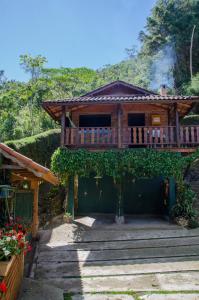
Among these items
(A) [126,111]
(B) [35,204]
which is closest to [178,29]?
(A) [126,111]

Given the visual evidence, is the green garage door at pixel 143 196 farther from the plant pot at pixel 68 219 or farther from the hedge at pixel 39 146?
the hedge at pixel 39 146

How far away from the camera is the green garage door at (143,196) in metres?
14.1

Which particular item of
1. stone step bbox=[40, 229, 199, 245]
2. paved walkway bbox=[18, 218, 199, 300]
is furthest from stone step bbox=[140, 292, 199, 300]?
stone step bbox=[40, 229, 199, 245]

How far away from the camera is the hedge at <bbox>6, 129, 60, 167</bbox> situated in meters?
16.4

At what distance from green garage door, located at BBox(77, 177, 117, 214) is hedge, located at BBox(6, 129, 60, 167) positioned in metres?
4.35

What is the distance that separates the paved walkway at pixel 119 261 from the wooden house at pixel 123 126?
9.08 ft

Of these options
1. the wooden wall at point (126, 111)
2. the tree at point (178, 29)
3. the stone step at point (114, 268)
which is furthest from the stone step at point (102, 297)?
the tree at point (178, 29)

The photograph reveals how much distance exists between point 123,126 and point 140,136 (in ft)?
5.59

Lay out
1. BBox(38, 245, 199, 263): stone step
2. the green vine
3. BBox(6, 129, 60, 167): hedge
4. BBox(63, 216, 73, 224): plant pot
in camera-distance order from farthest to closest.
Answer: BBox(6, 129, 60, 167): hedge < BBox(63, 216, 73, 224): plant pot < the green vine < BBox(38, 245, 199, 263): stone step

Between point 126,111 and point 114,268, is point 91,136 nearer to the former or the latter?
point 126,111

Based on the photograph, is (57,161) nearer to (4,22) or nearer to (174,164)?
(174,164)

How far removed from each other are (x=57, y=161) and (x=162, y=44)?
69.4ft

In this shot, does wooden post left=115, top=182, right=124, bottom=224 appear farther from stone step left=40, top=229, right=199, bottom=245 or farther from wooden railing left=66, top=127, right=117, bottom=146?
wooden railing left=66, top=127, right=117, bottom=146

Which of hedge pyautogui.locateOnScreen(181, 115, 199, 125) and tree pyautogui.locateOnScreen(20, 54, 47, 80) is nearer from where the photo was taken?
hedge pyautogui.locateOnScreen(181, 115, 199, 125)
